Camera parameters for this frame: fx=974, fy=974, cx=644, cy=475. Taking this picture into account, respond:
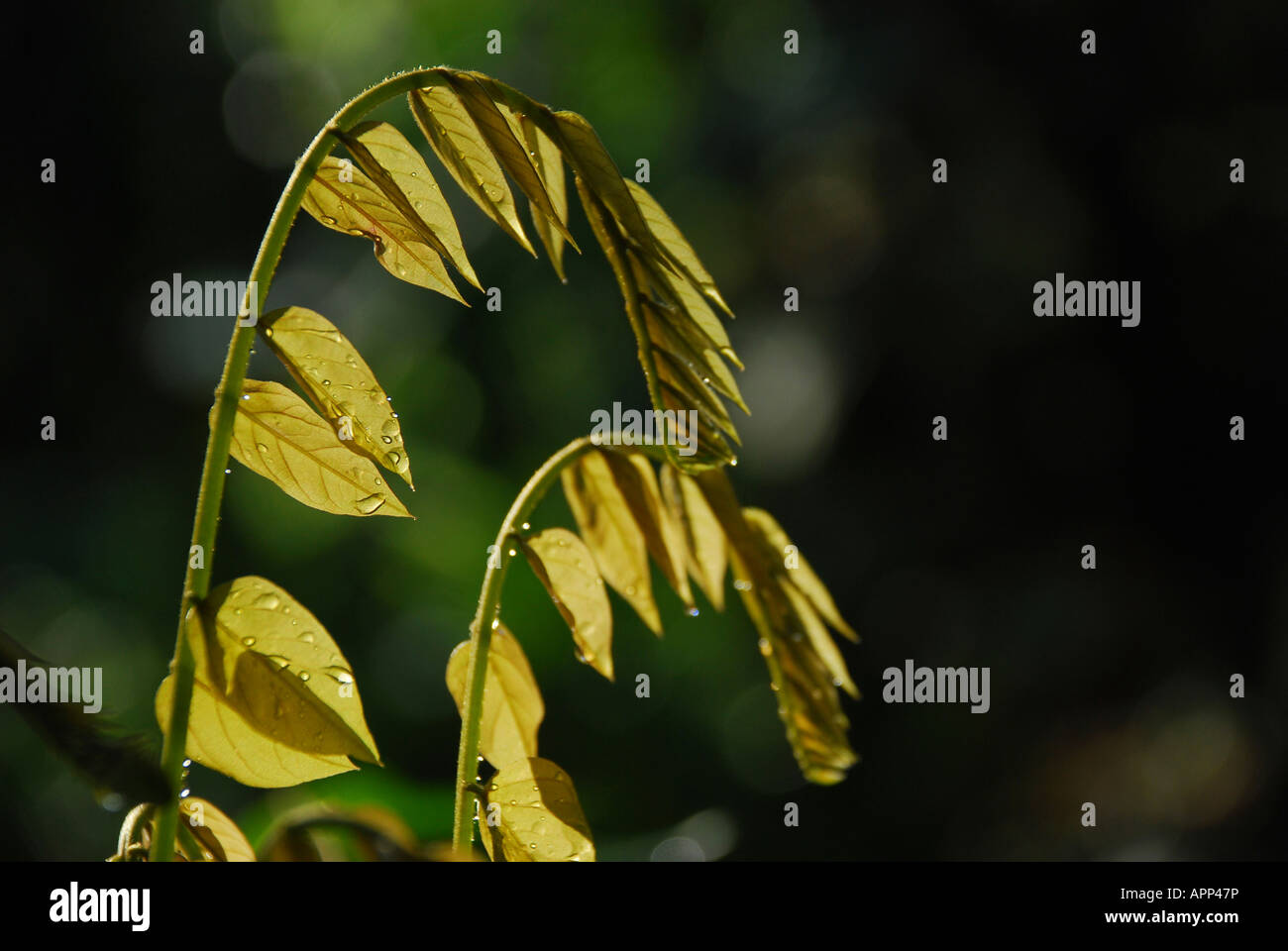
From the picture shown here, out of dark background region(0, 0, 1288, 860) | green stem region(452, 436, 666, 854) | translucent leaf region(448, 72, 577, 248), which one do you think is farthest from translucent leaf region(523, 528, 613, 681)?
dark background region(0, 0, 1288, 860)

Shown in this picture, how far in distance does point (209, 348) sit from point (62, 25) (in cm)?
60

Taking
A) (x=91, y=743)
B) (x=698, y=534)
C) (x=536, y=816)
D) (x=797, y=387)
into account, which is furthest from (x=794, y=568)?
(x=797, y=387)

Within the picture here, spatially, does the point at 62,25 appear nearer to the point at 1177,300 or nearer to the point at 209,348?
the point at 209,348

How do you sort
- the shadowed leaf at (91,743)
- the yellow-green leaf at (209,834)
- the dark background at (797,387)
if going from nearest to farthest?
the shadowed leaf at (91,743) < the yellow-green leaf at (209,834) < the dark background at (797,387)

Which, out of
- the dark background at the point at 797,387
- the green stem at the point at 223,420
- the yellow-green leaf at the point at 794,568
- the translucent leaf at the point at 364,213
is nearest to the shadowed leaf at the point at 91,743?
the green stem at the point at 223,420

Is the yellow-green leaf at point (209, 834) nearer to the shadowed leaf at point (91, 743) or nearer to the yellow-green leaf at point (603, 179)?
the shadowed leaf at point (91, 743)

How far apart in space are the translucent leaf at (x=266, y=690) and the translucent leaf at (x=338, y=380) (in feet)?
0.16

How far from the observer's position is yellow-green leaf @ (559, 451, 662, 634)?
381mm

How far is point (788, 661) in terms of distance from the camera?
0.36 meters

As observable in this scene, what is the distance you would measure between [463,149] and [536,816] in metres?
0.21

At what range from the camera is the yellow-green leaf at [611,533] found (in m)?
0.38

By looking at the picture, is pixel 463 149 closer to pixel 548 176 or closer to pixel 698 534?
pixel 548 176

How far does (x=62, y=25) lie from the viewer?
5.53ft
